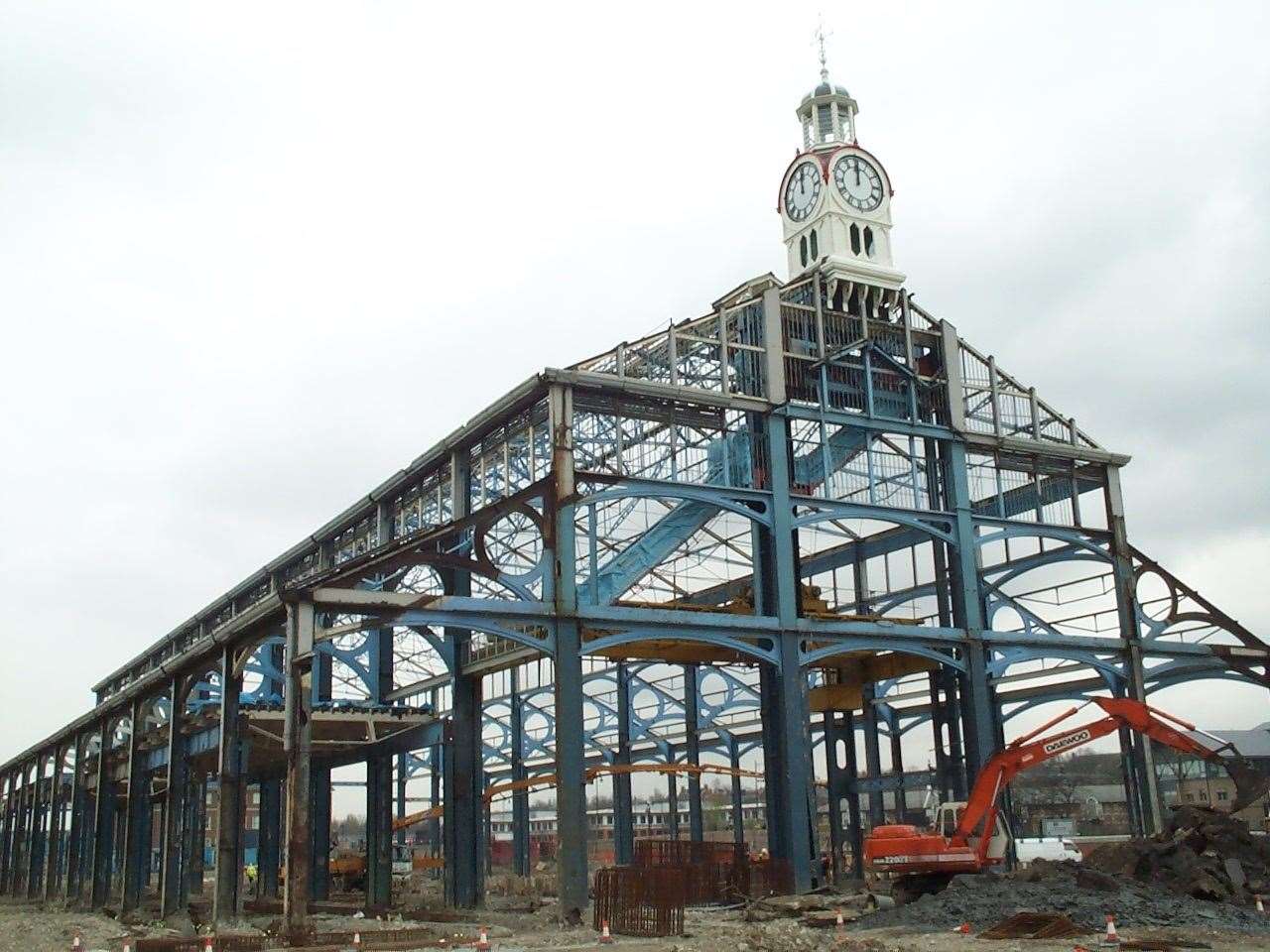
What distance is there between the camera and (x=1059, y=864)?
95.2 feet

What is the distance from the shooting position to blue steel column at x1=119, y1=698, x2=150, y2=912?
141ft

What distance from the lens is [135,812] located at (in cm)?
4359

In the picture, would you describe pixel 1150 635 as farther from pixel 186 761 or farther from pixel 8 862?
pixel 8 862

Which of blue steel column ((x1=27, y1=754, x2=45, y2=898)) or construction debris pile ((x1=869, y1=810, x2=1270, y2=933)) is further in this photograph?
blue steel column ((x1=27, y1=754, x2=45, y2=898))

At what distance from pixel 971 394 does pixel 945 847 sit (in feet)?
55.2

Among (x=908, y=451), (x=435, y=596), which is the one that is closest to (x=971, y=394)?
(x=908, y=451)

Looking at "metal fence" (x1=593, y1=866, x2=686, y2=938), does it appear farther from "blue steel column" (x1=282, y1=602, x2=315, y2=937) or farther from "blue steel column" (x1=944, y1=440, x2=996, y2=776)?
"blue steel column" (x1=944, y1=440, x2=996, y2=776)

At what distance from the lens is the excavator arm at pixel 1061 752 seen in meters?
29.2

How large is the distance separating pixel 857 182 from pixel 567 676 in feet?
64.4

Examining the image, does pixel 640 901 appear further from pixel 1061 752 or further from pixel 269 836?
pixel 269 836

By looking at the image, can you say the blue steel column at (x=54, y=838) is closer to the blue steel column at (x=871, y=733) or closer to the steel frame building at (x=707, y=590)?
the steel frame building at (x=707, y=590)

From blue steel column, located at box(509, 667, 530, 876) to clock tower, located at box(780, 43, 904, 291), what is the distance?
66.0 feet

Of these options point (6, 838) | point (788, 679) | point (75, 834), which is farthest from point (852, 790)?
point (6, 838)

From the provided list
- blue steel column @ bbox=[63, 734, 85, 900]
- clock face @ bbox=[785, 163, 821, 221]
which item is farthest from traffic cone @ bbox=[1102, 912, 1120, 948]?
blue steel column @ bbox=[63, 734, 85, 900]
